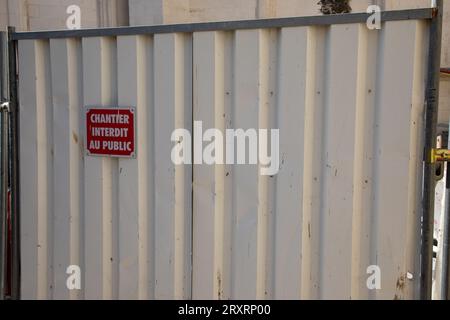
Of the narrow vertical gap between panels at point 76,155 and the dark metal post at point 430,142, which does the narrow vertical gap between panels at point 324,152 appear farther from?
the narrow vertical gap between panels at point 76,155

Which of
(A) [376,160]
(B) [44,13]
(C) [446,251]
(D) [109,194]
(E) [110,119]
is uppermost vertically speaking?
(B) [44,13]

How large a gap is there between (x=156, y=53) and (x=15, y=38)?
858 millimetres

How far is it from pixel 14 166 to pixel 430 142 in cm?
209

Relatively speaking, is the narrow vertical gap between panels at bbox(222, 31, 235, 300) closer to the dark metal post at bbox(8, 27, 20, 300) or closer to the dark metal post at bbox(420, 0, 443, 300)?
the dark metal post at bbox(420, 0, 443, 300)

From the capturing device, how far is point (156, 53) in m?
2.18

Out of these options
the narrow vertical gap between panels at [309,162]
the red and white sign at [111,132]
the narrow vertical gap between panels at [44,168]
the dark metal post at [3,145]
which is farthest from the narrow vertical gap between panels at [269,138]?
the dark metal post at [3,145]

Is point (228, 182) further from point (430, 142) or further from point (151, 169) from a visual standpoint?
point (430, 142)

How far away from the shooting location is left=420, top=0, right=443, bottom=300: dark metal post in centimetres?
177

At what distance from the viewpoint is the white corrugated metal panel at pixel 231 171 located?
189 cm

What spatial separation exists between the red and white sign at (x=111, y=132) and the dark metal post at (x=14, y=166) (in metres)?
0.48

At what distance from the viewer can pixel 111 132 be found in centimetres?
230

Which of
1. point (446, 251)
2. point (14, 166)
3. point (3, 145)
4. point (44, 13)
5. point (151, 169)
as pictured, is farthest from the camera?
point (44, 13)

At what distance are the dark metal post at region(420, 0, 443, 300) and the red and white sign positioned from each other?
1.32m

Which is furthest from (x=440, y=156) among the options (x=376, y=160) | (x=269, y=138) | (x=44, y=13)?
(x=44, y=13)
